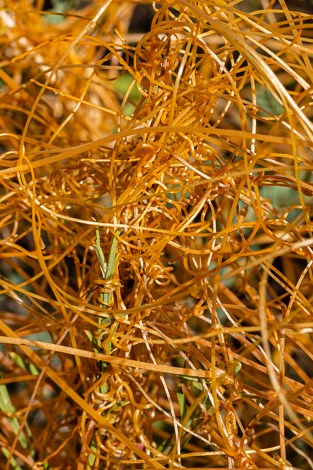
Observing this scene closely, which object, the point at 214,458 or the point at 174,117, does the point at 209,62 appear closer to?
the point at 174,117

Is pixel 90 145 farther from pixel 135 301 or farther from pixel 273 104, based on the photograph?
pixel 273 104

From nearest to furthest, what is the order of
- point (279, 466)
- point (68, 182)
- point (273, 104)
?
point (279, 466)
point (68, 182)
point (273, 104)

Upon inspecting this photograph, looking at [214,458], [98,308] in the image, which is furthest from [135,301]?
[214,458]

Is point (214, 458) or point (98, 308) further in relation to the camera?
point (214, 458)

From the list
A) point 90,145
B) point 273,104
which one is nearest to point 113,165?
point 90,145

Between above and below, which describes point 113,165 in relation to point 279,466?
above

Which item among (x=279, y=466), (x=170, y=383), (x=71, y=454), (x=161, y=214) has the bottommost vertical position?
(x=170, y=383)

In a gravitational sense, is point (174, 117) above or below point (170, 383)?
above

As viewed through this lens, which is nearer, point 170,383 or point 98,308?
point 98,308

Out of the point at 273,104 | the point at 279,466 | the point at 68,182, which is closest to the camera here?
the point at 279,466
